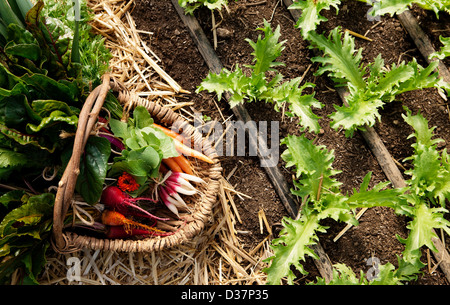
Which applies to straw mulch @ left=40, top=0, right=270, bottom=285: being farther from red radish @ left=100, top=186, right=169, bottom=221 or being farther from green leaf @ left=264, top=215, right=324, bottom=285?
red radish @ left=100, top=186, right=169, bottom=221

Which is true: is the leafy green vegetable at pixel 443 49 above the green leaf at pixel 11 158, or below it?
above

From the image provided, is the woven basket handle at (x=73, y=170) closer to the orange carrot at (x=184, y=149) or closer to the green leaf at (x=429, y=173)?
the orange carrot at (x=184, y=149)

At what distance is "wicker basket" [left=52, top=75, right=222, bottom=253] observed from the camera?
1.38 m

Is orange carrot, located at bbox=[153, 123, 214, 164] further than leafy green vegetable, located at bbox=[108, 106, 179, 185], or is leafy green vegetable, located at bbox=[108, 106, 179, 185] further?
orange carrot, located at bbox=[153, 123, 214, 164]

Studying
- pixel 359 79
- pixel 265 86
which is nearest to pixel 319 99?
pixel 359 79

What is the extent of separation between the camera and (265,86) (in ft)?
6.14

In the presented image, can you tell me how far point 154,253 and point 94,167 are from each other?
591 mm

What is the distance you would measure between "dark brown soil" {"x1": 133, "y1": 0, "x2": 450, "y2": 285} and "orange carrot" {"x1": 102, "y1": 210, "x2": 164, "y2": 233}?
57 centimetres

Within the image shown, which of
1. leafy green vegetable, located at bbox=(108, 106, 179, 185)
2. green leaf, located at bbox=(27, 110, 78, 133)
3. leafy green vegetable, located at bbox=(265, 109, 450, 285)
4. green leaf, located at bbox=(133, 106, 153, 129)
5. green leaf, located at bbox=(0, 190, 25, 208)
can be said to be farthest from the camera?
leafy green vegetable, located at bbox=(265, 109, 450, 285)

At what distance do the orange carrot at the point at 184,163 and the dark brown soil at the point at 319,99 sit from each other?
0.24 m

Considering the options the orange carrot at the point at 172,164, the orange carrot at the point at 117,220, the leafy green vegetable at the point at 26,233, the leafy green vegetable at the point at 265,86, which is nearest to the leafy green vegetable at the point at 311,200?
the leafy green vegetable at the point at 265,86

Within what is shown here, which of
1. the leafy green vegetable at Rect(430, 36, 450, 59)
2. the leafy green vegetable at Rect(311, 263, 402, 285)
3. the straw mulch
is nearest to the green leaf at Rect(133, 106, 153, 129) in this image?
the straw mulch

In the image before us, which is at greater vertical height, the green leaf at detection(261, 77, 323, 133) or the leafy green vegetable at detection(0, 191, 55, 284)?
the green leaf at detection(261, 77, 323, 133)

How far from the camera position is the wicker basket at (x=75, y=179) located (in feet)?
4.52
